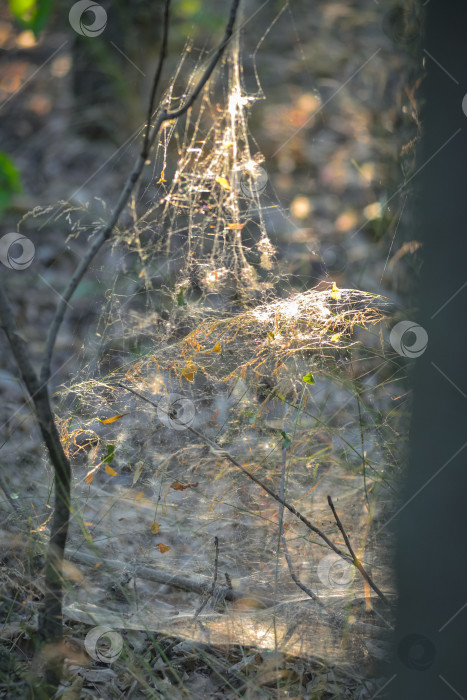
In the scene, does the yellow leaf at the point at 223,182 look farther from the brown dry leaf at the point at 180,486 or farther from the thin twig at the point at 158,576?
the thin twig at the point at 158,576

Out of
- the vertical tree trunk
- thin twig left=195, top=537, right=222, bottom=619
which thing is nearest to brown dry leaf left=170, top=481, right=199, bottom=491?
thin twig left=195, top=537, right=222, bottom=619

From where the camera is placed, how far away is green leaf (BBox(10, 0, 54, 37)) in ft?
4.13

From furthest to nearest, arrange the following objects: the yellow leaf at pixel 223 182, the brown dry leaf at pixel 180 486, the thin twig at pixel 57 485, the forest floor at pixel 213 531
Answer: the yellow leaf at pixel 223 182, the brown dry leaf at pixel 180 486, the forest floor at pixel 213 531, the thin twig at pixel 57 485

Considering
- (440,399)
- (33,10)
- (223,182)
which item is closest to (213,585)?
(440,399)

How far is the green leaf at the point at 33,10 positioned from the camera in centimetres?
126

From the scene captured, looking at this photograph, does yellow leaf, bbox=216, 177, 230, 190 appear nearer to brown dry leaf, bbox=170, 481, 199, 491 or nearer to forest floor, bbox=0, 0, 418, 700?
forest floor, bbox=0, 0, 418, 700

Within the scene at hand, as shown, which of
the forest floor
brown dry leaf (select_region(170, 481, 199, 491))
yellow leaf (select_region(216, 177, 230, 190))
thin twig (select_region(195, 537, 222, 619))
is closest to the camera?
the forest floor

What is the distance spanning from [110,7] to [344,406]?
9.33 ft

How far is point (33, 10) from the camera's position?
133 cm

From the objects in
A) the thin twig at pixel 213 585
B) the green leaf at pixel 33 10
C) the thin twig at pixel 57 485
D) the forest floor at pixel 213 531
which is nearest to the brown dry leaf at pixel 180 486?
the forest floor at pixel 213 531

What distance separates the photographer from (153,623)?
1072 mm

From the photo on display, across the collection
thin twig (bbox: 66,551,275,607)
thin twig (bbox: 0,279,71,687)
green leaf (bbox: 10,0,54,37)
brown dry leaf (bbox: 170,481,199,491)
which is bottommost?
thin twig (bbox: 66,551,275,607)

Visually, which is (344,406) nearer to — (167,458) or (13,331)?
(167,458)

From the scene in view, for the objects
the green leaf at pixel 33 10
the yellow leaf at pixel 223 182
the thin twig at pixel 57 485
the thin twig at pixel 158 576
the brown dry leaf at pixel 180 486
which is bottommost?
the thin twig at pixel 158 576
